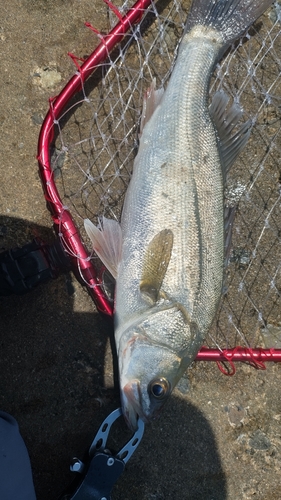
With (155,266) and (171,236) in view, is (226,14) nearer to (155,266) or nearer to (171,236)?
(171,236)

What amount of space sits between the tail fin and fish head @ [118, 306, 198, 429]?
1.56m

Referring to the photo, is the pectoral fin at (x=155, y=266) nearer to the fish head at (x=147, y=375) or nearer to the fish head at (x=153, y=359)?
the fish head at (x=153, y=359)

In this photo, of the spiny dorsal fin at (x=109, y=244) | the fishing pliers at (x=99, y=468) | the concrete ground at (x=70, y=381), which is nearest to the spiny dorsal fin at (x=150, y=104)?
the spiny dorsal fin at (x=109, y=244)

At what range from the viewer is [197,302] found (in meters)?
2.22

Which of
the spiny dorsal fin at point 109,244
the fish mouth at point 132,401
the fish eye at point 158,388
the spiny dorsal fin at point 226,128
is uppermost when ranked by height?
the spiny dorsal fin at point 226,128

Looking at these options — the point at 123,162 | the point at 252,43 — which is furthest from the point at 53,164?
the point at 252,43

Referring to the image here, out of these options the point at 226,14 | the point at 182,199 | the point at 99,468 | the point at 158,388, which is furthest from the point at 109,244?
the point at 226,14

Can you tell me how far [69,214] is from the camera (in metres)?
2.59

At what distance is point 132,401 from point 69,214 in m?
1.07

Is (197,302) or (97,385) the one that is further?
(97,385)

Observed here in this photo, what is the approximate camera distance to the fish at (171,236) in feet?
7.09

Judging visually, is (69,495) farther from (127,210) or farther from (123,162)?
(123,162)

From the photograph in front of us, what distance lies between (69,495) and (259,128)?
2.43 m

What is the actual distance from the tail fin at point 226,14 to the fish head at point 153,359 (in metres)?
1.56
